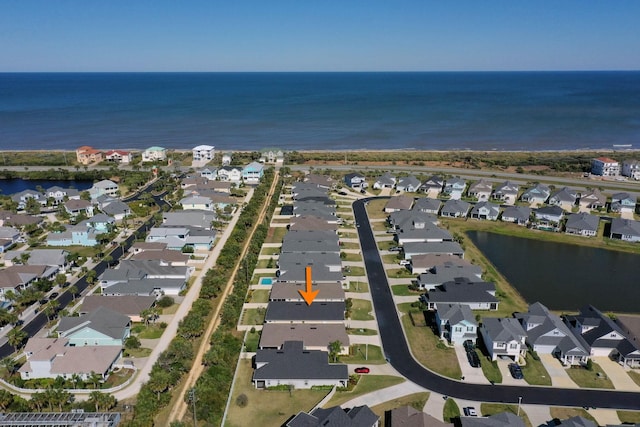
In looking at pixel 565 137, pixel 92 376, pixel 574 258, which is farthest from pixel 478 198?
pixel 565 137

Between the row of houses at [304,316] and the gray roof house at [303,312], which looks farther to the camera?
the gray roof house at [303,312]

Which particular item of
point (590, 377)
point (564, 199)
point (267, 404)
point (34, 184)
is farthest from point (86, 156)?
point (590, 377)

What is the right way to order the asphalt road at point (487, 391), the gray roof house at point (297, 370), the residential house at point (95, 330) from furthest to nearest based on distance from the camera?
the residential house at point (95, 330)
the gray roof house at point (297, 370)
the asphalt road at point (487, 391)

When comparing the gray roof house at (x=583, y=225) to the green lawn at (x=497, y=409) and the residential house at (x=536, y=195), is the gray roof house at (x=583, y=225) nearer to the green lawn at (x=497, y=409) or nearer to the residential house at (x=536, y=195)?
the residential house at (x=536, y=195)

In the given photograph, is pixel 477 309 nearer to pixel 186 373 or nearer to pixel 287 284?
pixel 287 284

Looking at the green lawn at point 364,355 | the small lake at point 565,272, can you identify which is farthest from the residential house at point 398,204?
the green lawn at point 364,355

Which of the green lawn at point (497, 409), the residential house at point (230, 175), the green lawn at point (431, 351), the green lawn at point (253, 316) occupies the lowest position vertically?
the green lawn at point (497, 409)
